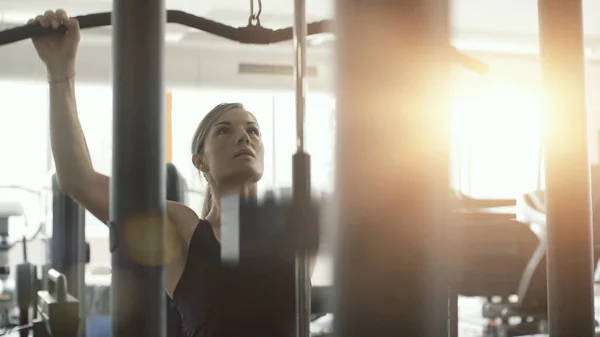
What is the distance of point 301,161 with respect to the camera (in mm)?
473

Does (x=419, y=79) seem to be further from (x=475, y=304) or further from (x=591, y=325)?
(x=475, y=304)

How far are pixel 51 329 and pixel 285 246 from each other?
1124 millimetres

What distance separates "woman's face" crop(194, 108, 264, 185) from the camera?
150cm

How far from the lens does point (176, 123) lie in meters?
7.08

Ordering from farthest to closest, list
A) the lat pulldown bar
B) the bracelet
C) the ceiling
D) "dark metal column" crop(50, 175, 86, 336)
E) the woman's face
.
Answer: the ceiling < "dark metal column" crop(50, 175, 86, 336) < the woman's face < the bracelet < the lat pulldown bar

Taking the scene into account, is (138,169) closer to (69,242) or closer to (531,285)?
(69,242)

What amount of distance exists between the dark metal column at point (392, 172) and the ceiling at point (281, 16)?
15.0ft

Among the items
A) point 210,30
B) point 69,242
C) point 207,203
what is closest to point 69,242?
point 69,242

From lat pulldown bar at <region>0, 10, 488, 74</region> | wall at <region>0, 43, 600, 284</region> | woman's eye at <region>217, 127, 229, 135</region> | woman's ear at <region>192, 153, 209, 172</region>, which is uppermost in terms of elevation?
wall at <region>0, 43, 600, 284</region>

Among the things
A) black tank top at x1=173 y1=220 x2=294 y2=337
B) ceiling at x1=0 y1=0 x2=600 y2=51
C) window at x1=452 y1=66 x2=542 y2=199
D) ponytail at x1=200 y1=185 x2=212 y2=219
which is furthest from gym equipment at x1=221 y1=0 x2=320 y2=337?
window at x1=452 y1=66 x2=542 y2=199

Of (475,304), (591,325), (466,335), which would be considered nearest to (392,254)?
(591,325)

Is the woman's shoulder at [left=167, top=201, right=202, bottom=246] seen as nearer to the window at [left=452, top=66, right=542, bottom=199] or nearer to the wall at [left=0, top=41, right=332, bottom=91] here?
the wall at [left=0, top=41, right=332, bottom=91]

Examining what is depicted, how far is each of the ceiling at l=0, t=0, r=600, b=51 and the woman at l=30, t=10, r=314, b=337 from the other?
3370 millimetres

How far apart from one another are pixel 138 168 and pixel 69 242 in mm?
2359
